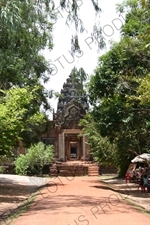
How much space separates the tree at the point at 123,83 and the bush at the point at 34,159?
12442 mm

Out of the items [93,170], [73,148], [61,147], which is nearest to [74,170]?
[93,170]

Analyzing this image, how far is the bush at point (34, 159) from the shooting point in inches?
1278

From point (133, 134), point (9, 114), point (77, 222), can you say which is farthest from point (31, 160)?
point (77, 222)

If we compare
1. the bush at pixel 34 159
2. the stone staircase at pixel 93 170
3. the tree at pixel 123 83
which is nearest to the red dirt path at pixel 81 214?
the tree at pixel 123 83

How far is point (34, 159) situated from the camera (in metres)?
32.9

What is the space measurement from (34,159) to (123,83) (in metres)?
16.7

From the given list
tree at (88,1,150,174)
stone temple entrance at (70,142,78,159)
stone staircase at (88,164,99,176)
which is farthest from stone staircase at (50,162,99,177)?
tree at (88,1,150,174)

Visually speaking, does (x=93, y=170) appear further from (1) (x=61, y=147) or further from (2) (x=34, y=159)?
(1) (x=61, y=147)

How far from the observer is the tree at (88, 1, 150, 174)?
17.7 m

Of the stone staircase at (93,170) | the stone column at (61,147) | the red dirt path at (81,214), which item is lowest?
the red dirt path at (81,214)

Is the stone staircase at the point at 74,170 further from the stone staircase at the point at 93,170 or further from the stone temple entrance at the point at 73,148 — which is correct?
the stone temple entrance at the point at 73,148

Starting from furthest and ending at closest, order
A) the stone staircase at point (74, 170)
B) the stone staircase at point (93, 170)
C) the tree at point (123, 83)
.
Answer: the stone staircase at point (74, 170), the stone staircase at point (93, 170), the tree at point (123, 83)

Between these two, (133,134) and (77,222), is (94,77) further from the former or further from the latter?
(77,222)

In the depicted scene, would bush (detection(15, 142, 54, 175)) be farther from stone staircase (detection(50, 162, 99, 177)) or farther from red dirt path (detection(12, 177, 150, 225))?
red dirt path (detection(12, 177, 150, 225))
